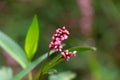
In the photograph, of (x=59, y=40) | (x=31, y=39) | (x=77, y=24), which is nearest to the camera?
(x=59, y=40)

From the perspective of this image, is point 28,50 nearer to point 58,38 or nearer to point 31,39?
point 31,39

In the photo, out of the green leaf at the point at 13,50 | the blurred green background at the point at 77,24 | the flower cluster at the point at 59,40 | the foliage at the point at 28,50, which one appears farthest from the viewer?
the blurred green background at the point at 77,24

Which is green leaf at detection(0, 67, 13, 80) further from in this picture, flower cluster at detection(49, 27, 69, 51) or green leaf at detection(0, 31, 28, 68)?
flower cluster at detection(49, 27, 69, 51)

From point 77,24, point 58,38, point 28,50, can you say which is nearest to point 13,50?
point 28,50

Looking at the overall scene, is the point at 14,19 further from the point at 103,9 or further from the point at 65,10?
the point at 103,9

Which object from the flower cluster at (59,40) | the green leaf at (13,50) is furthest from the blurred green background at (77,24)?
the flower cluster at (59,40)

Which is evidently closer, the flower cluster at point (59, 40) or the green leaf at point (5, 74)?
the flower cluster at point (59, 40)

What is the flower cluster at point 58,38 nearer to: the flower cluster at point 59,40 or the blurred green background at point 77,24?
the flower cluster at point 59,40

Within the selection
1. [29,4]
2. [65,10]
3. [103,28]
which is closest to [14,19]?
[29,4]
